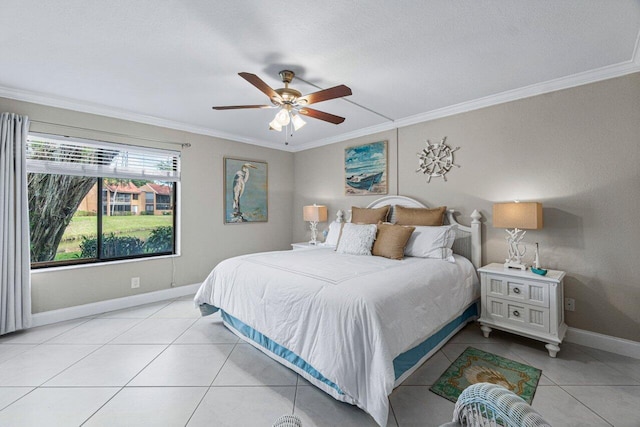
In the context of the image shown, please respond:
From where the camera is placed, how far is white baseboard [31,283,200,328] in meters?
3.10

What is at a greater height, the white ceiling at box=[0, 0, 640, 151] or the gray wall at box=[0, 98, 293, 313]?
the white ceiling at box=[0, 0, 640, 151]

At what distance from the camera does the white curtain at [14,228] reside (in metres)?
2.78

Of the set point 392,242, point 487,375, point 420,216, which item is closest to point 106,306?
point 392,242

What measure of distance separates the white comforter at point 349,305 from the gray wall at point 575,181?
2.79 ft

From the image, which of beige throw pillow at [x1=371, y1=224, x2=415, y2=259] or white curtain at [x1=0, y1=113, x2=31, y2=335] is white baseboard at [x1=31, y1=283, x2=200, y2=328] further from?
beige throw pillow at [x1=371, y1=224, x2=415, y2=259]

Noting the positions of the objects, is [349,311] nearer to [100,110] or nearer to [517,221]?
[517,221]

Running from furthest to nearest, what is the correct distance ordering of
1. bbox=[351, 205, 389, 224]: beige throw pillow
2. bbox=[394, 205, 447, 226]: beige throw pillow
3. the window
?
1. bbox=[351, 205, 389, 224]: beige throw pillow
2. bbox=[394, 205, 447, 226]: beige throw pillow
3. the window

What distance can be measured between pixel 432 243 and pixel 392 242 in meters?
0.42

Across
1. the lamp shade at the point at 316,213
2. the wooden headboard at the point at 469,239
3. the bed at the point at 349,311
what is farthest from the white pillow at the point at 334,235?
the wooden headboard at the point at 469,239

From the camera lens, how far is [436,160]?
3.59 m

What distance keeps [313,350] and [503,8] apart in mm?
2522

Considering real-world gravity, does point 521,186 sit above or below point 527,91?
below

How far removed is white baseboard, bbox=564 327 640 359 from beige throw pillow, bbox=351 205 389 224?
219 centimetres

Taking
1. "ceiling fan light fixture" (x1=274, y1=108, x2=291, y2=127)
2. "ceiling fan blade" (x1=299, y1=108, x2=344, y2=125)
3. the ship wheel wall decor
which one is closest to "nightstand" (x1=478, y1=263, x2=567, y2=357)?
the ship wheel wall decor
